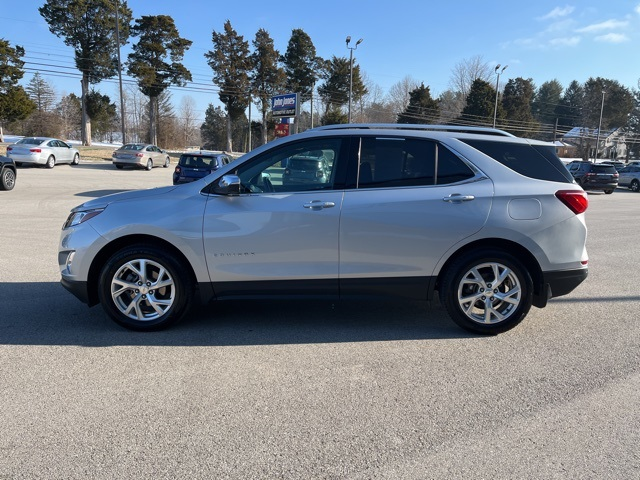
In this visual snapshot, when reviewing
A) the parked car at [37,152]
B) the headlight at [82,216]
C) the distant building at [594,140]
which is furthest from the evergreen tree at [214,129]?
the headlight at [82,216]

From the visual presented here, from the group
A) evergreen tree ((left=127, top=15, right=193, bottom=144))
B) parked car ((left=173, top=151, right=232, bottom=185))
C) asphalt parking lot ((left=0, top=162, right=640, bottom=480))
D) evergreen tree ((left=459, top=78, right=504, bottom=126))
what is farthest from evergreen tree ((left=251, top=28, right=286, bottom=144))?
asphalt parking lot ((left=0, top=162, right=640, bottom=480))

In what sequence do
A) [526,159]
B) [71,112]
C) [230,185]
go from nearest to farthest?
[230,185]
[526,159]
[71,112]

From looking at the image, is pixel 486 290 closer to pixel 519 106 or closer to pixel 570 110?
pixel 519 106

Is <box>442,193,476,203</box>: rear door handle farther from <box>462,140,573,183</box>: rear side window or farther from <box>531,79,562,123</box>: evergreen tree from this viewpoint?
<box>531,79,562,123</box>: evergreen tree

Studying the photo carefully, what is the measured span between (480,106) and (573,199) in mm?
58385

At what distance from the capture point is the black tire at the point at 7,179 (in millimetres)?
15545

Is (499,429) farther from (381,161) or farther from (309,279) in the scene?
(381,161)

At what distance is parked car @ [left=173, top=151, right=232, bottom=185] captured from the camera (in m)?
15.9

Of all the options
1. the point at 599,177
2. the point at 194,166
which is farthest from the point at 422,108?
the point at 194,166

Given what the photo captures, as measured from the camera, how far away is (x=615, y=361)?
13.0ft

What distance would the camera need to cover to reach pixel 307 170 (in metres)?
4.45

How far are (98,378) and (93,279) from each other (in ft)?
4.00

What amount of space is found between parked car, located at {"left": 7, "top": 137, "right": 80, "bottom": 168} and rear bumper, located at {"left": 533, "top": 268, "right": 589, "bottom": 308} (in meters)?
28.2

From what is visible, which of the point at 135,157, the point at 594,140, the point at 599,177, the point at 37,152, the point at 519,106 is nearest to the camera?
the point at 37,152
